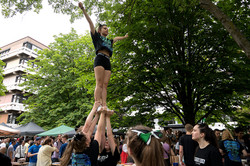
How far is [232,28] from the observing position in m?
5.00

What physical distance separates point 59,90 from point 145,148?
64.8 feet

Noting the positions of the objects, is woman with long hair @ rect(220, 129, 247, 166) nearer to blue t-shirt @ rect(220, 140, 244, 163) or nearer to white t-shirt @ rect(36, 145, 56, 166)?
blue t-shirt @ rect(220, 140, 244, 163)

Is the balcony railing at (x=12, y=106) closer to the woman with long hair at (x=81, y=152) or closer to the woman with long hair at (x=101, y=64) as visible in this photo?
the woman with long hair at (x=101, y=64)

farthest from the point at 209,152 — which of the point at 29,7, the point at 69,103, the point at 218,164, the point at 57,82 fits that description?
the point at 57,82

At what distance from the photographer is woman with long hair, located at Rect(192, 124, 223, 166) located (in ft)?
10.5

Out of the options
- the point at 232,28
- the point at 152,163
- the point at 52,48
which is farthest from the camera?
the point at 52,48

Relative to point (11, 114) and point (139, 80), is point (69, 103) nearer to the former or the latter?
point (139, 80)

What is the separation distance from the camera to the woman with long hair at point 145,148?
62.9 inches

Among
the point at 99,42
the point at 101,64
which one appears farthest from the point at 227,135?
the point at 99,42

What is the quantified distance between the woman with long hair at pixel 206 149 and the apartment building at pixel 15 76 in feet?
103

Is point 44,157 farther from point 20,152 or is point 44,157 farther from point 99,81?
point 20,152

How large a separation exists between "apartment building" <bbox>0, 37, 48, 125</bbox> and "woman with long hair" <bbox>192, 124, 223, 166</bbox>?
1238 inches

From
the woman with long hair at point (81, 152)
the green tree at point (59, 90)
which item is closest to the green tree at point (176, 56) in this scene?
the woman with long hair at point (81, 152)

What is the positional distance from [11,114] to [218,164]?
34.7 metres
